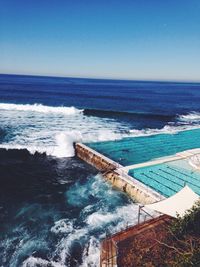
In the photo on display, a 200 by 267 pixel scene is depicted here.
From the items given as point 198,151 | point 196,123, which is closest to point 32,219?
point 198,151

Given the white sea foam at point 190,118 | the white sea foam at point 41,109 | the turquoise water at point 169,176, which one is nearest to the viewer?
the turquoise water at point 169,176

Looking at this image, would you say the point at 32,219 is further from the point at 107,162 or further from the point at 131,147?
the point at 131,147

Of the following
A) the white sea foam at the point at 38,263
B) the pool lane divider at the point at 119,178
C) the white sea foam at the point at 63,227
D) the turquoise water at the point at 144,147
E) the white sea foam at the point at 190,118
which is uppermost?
the white sea foam at the point at 190,118

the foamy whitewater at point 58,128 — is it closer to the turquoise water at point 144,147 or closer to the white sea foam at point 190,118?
the white sea foam at point 190,118

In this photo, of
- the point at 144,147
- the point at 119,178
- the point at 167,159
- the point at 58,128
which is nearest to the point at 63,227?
the point at 119,178

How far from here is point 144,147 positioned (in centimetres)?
2464

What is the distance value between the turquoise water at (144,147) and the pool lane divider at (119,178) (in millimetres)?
1372

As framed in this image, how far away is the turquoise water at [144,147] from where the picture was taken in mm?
21875

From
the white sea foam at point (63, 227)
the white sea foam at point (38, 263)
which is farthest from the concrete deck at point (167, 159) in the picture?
the white sea foam at point (38, 263)

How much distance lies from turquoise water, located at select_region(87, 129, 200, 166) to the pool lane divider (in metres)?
1.37

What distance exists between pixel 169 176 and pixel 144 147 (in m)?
6.98

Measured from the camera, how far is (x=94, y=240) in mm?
11914

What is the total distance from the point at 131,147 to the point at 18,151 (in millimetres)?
10437

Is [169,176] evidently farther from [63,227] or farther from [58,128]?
[58,128]
